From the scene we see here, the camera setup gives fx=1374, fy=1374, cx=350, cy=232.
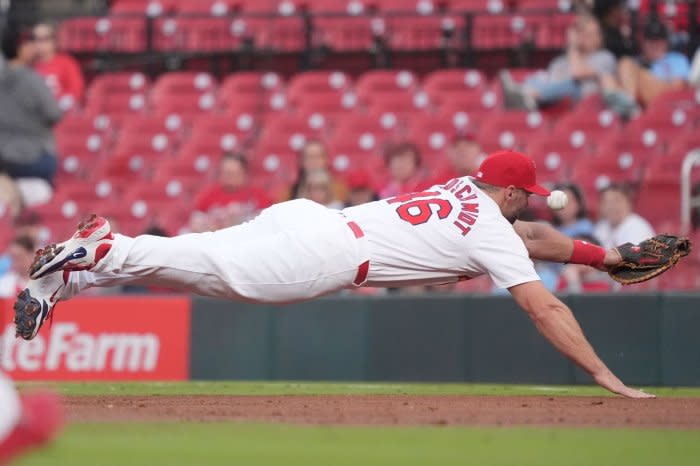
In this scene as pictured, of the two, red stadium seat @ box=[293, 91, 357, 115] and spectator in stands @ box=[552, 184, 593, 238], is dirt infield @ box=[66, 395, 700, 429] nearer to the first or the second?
spectator in stands @ box=[552, 184, 593, 238]

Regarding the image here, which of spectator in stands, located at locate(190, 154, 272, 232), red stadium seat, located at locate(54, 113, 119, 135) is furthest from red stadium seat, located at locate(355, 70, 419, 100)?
spectator in stands, located at locate(190, 154, 272, 232)

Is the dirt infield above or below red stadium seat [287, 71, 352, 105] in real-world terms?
below

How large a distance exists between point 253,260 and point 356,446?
2.05m

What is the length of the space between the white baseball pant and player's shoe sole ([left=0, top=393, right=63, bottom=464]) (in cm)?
293

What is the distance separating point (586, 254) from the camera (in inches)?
312

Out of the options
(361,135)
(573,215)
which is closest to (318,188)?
(573,215)

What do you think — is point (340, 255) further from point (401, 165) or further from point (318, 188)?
point (401, 165)

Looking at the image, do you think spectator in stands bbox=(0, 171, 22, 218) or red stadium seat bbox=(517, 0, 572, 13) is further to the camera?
red stadium seat bbox=(517, 0, 572, 13)

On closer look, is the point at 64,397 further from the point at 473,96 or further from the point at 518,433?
the point at 473,96

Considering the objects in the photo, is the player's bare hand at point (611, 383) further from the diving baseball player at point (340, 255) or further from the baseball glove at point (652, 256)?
the baseball glove at point (652, 256)

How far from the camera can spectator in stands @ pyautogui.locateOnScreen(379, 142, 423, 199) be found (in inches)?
453

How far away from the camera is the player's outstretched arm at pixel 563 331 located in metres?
7.03

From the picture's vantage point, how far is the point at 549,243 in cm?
789

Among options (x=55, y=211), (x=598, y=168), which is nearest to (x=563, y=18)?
(x=598, y=168)
